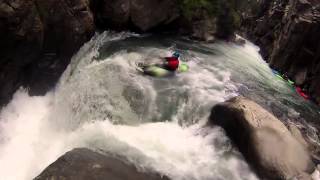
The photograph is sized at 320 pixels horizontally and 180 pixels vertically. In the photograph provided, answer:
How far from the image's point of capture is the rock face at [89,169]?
692 cm

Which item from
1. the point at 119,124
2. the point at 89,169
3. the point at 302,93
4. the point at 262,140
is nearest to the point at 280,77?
the point at 302,93

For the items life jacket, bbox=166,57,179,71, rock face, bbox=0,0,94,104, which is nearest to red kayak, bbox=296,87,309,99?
life jacket, bbox=166,57,179,71

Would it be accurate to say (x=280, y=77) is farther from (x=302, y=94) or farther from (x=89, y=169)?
(x=89, y=169)

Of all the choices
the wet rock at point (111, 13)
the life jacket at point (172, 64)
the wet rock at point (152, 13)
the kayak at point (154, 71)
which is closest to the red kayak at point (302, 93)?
the life jacket at point (172, 64)

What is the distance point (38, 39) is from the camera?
418 inches

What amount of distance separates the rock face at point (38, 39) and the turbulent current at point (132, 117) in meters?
0.38

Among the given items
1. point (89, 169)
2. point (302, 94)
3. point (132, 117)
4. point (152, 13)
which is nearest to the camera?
point (89, 169)

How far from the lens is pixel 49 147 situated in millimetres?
9109

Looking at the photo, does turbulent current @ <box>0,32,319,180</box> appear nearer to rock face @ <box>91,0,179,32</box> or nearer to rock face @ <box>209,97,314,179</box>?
rock face @ <box>209,97,314,179</box>

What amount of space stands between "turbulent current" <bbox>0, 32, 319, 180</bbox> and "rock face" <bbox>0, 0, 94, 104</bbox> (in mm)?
378

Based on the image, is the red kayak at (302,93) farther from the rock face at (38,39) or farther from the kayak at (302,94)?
the rock face at (38,39)

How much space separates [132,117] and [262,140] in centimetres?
325

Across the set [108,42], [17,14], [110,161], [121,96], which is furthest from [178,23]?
[110,161]

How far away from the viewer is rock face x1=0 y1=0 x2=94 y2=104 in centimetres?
960
